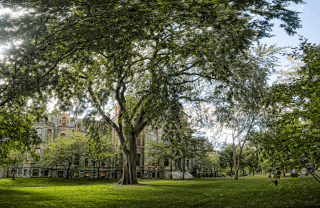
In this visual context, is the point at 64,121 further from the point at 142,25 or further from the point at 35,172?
the point at 142,25

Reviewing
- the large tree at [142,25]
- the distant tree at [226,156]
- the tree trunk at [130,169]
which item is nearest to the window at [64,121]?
the distant tree at [226,156]

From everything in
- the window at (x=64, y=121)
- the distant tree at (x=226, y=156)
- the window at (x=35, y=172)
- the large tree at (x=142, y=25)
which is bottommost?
the window at (x=35, y=172)

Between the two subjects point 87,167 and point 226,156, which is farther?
point 226,156

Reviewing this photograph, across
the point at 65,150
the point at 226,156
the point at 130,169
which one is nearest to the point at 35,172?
the point at 65,150

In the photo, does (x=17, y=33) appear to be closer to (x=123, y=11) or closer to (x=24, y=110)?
(x=123, y=11)

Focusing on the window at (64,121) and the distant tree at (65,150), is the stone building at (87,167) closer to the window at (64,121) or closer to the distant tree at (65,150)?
the window at (64,121)

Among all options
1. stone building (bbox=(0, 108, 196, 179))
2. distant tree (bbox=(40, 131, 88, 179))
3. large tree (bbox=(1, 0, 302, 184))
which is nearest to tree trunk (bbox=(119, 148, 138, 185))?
large tree (bbox=(1, 0, 302, 184))

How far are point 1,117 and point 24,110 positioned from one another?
120 centimetres

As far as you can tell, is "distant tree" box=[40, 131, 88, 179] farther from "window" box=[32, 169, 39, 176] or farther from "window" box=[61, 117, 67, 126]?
"window" box=[61, 117, 67, 126]

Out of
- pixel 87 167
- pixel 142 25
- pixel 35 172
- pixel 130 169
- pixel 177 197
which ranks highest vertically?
pixel 142 25

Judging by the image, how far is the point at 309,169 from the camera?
15.3 ft

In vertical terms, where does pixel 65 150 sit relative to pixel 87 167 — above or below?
above

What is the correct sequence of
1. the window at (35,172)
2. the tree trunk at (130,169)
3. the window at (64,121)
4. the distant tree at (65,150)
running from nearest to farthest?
the tree trunk at (130,169)
the distant tree at (65,150)
the window at (35,172)
the window at (64,121)

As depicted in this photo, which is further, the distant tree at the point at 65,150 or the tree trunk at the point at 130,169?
the distant tree at the point at 65,150
